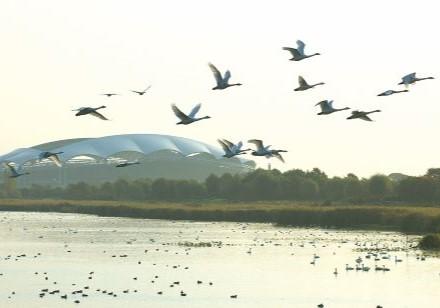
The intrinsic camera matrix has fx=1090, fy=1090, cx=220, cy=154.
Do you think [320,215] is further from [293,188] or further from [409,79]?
[409,79]

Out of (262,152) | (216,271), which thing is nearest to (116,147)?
(216,271)

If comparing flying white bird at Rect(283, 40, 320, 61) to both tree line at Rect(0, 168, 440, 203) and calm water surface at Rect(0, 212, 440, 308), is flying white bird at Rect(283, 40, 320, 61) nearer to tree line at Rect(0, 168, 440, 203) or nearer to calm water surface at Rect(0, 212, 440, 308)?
calm water surface at Rect(0, 212, 440, 308)

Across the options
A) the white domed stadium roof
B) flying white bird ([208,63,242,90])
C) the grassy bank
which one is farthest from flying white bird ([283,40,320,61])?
the white domed stadium roof

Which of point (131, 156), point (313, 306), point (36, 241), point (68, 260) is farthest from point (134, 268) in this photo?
point (131, 156)

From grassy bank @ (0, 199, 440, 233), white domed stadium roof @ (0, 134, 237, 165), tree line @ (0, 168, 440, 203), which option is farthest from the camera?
white domed stadium roof @ (0, 134, 237, 165)

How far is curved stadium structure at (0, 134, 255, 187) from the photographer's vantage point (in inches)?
6860

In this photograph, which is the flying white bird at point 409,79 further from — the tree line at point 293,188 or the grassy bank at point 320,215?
the tree line at point 293,188

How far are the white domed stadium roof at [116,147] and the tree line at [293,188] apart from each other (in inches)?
1586

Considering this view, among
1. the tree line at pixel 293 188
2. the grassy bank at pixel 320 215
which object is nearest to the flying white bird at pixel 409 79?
the grassy bank at pixel 320 215

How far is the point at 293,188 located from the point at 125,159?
70391 millimetres

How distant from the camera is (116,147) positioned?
173 meters

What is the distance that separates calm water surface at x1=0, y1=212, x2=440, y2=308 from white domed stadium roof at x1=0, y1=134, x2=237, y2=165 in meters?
112

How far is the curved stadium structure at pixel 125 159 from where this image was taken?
572ft

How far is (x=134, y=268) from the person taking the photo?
4128 centimetres
